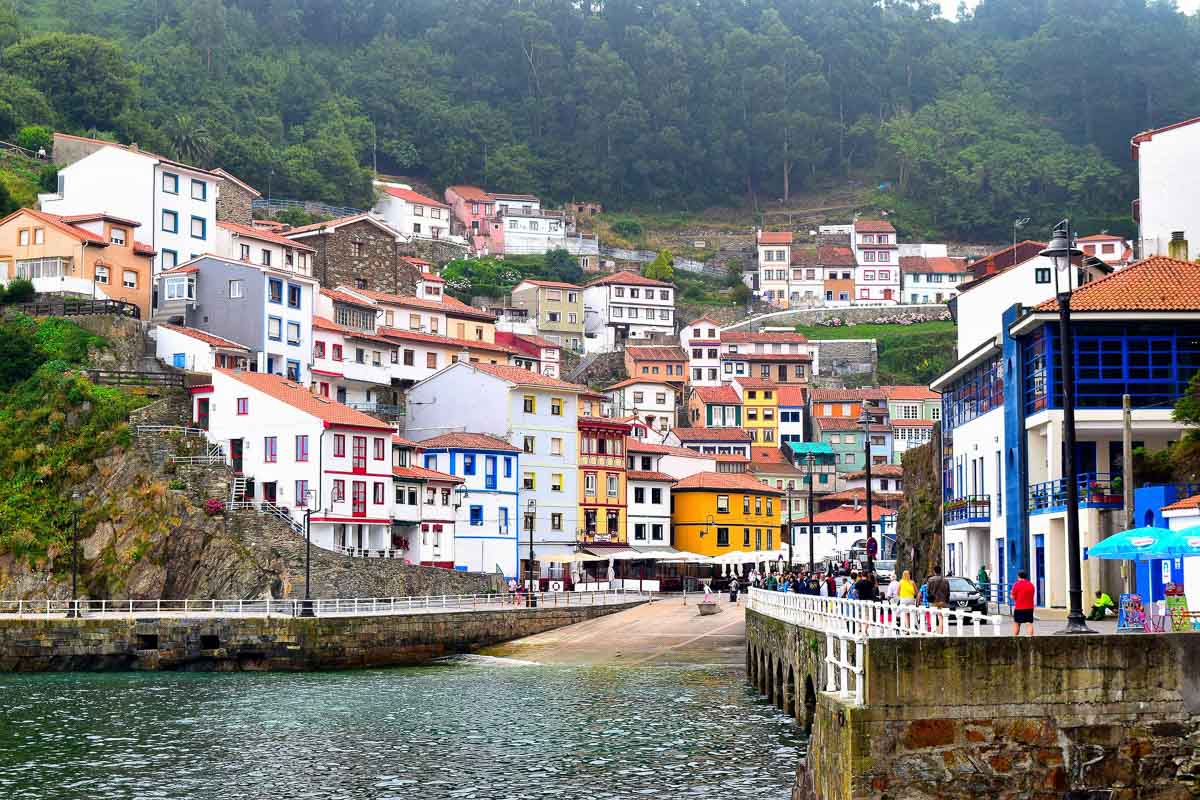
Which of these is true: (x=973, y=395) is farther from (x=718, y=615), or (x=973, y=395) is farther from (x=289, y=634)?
(x=289, y=634)

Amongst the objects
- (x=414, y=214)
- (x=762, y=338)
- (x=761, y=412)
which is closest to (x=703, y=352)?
(x=762, y=338)

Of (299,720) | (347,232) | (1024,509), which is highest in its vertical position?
(347,232)

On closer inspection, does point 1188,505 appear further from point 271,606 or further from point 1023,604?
point 271,606

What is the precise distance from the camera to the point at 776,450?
13712 centimetres

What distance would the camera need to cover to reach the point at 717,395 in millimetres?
138750

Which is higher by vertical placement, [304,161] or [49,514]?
[304,161]

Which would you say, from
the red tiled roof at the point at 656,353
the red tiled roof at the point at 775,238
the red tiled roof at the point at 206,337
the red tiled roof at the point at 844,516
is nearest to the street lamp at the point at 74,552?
the red tiled roof at the point at 206,337

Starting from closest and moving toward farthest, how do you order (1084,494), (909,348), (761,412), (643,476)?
1. (1084,494)
2. (643,476)
3. (761,412)
4. (909,348)

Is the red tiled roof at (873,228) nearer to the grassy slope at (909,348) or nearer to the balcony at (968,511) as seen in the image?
the grassy slope at (909,348)

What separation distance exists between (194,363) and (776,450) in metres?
64.8

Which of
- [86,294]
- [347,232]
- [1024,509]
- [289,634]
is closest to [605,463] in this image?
[347,232]

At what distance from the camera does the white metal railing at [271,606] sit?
214 ft

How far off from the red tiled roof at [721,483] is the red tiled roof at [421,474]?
24472mm

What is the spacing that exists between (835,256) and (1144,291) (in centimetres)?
12473
